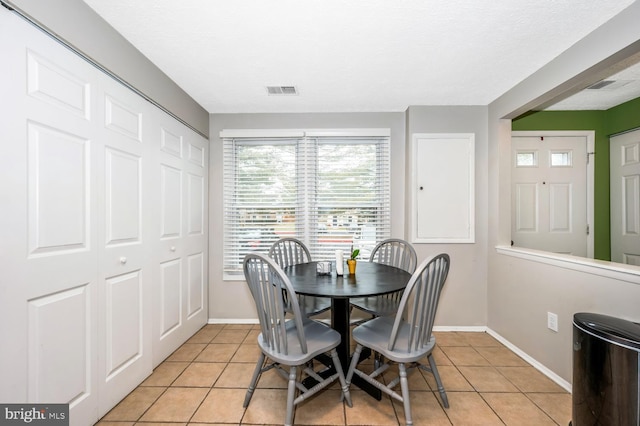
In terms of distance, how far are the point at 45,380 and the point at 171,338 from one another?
112cm

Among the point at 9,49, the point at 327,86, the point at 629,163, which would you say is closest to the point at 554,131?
Answer: the point at 629,163

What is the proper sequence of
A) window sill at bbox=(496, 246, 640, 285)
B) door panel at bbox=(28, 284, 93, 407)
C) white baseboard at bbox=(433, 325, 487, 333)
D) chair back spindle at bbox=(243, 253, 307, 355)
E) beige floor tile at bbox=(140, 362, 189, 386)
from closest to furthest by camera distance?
door panel at bbox=(28, 284, 93, 407) → chair back spindle at bbox=(243, 253, 307, 355) → window sill at bbox=(496, 246, 640, 285) → beige floor tile at bbox=(140, 362, 189, 386) → white baseboard at bbox=(433, 325, 487, 333)

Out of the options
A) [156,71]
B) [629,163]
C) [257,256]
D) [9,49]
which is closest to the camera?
[9,49]

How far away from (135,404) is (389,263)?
90.5 inches

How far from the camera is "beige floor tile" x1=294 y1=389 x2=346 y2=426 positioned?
161cm

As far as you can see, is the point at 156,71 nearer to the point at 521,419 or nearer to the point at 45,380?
the point at 45,380

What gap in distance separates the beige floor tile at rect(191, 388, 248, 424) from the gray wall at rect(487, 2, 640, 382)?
2209 millimetres

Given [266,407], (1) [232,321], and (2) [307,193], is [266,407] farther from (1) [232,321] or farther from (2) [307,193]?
(2) [307,193]

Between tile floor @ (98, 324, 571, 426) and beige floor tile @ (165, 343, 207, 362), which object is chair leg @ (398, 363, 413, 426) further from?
beige floor tile @ (165, 343, 207, 362)

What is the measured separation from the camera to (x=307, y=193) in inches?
121

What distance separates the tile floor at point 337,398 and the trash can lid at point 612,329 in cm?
72

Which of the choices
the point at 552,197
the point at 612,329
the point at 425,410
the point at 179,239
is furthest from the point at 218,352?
the point at 552,197

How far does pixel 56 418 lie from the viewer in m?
1.35

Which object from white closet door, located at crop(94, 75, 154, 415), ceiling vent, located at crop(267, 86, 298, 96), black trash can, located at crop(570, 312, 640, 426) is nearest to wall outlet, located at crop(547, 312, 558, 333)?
black trash can, located at crop(570, 312, 640, 426)
